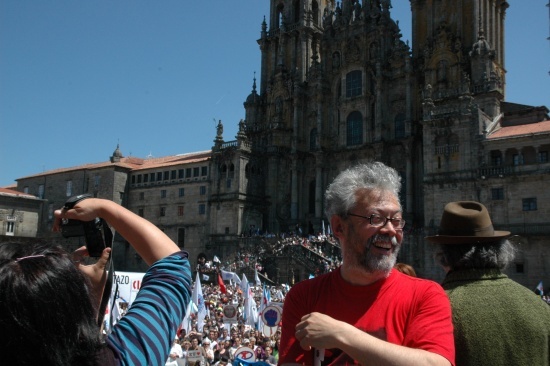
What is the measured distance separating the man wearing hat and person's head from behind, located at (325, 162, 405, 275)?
51cm

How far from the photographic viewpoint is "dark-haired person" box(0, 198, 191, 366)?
1.76m

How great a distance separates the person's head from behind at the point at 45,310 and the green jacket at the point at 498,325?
7.71 feet

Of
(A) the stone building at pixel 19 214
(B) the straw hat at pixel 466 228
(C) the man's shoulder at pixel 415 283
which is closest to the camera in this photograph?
(C) the man's shoulder at pixel 415 283

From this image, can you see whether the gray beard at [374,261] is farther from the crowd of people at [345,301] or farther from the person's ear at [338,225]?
the person's ear at [338,225]

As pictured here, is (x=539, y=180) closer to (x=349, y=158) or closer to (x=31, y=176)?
(x=349, y=158)

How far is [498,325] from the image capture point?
3.44 m

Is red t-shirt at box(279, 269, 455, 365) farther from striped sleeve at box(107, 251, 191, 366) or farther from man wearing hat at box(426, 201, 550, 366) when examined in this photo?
striped sleeve at box(107, 251, 191, 366)

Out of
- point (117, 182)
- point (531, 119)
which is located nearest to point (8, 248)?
point (531, 119)

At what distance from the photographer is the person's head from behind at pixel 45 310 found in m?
1.75

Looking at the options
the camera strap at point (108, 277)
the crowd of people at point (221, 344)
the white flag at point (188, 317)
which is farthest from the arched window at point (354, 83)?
the camera strap at point (108, 277)

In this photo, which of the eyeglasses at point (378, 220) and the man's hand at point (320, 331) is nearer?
the man's hand at point (320, 331)

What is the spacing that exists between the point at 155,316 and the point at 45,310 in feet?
1.69

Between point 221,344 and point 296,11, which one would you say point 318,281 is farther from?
point 296,11

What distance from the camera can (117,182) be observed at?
62.2 m
